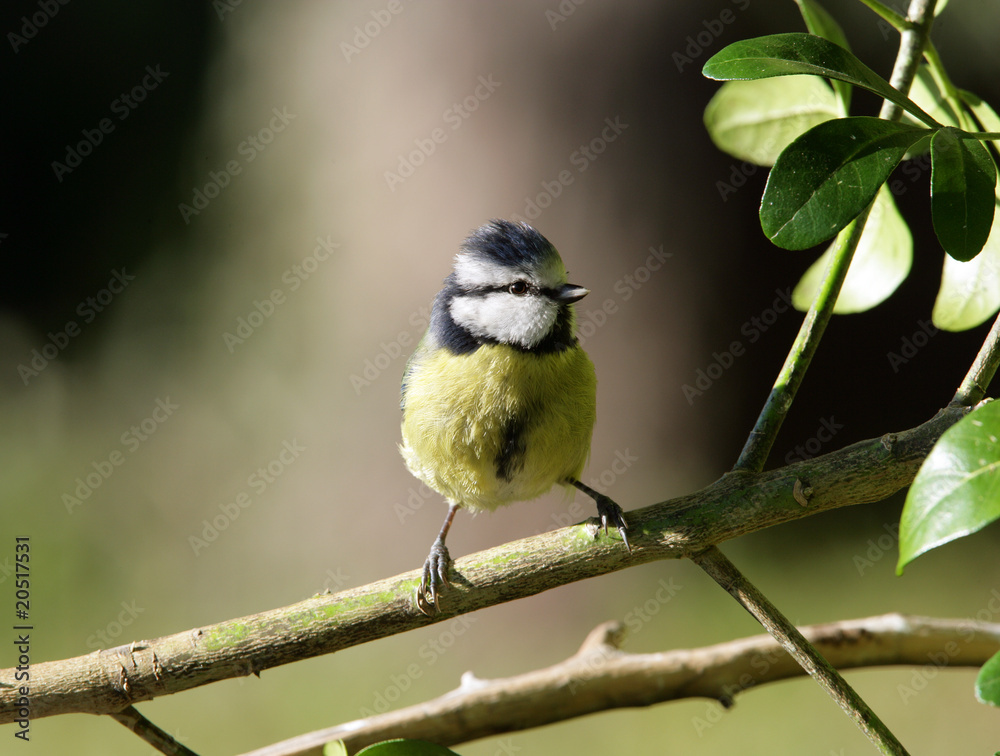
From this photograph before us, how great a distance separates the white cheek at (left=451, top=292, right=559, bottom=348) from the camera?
46.9 inches

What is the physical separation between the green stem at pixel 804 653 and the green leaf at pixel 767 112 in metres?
0.50

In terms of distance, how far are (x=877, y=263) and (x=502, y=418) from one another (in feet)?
1.67

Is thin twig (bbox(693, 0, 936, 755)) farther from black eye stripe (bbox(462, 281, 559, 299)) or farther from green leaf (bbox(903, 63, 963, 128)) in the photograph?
black eye stripe (bbox(462, 281, 559, 299))

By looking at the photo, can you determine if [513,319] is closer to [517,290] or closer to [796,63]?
[517,290]

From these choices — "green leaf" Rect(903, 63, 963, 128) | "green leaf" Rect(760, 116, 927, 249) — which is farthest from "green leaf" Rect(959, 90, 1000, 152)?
"green leaf" Rect(760, 116, 927, 249)

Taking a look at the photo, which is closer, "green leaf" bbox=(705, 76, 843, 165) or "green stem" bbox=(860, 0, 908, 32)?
"green stem" bbox=(860, 0, 908, 32)

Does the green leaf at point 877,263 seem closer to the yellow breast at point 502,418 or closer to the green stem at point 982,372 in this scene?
the green stem at point 982,372

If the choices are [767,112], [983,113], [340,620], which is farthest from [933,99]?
[340,620]

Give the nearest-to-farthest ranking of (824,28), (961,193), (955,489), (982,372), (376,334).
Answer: (955,489) → (961,193) → (982,372) → (824,28) → (376,334)

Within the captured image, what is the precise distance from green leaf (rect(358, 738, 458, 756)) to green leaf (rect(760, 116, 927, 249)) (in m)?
0.45

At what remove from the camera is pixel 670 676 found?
3.16 ft

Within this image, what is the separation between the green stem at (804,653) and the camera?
2.06 ft

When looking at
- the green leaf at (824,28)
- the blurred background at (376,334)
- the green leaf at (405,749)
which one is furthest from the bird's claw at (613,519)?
the blurred background at (376,334)

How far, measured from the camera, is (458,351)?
47.9 inches
